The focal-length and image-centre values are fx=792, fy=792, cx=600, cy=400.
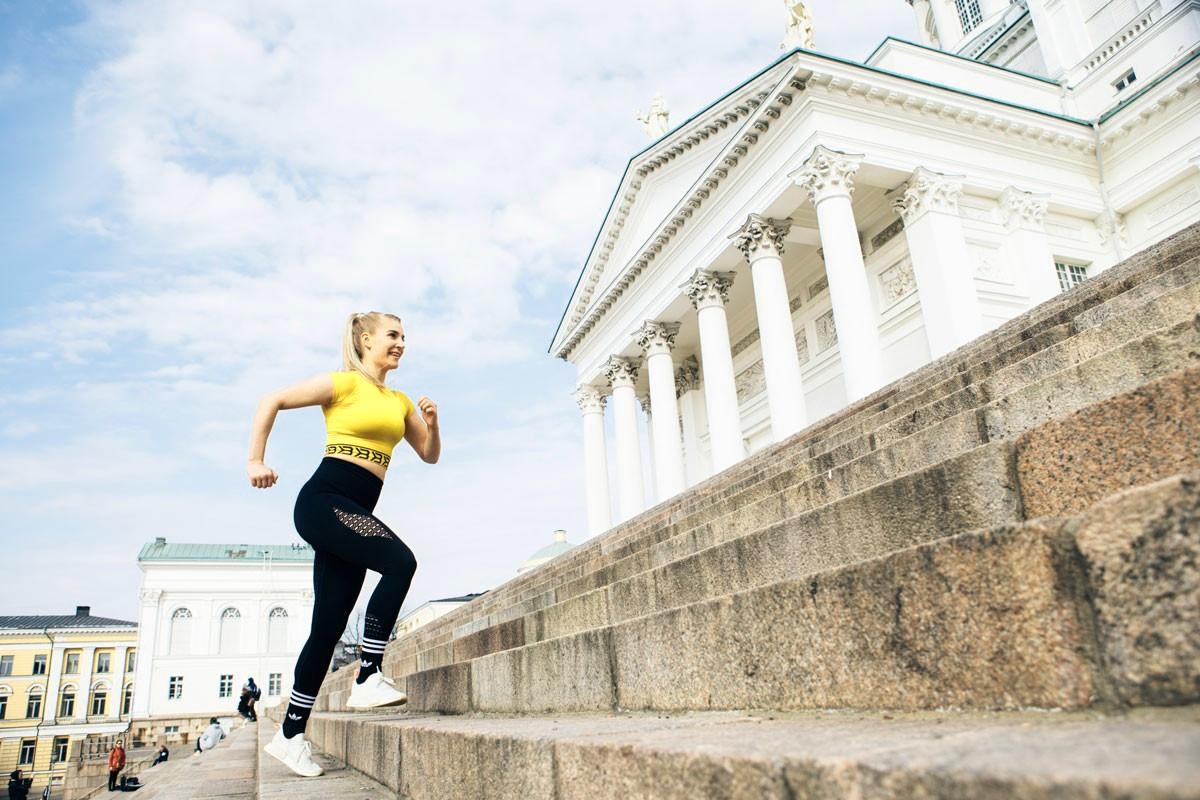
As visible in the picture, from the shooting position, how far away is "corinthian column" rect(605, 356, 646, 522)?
83.7ft

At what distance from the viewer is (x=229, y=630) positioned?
196 feet

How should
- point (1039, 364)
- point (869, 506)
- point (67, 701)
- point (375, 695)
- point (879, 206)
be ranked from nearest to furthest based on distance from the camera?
point (869, 506)
point (375, 695)
point (1039, 364)
point (879, 206)
point (67, 701)

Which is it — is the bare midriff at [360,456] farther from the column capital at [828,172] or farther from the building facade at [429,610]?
the building facade at [429,610]

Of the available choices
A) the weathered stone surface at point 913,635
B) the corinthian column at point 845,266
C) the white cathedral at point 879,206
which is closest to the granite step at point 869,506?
the weathered stone surface at point 913,635

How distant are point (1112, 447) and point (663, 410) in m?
21.5

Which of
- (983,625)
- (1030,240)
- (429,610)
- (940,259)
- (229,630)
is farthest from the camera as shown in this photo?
(429,610)

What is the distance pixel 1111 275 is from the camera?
6.00 m

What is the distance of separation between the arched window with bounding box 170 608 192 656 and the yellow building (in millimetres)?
7479

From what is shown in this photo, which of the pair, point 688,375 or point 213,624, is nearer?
point 688,375

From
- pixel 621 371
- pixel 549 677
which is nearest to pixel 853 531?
pixel 549 677

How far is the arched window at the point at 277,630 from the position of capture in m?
60.5

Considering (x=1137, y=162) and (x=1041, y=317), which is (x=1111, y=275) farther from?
(x=1137, y=162)

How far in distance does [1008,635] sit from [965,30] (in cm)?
4401

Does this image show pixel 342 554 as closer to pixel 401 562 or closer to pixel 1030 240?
pixel 401 562
